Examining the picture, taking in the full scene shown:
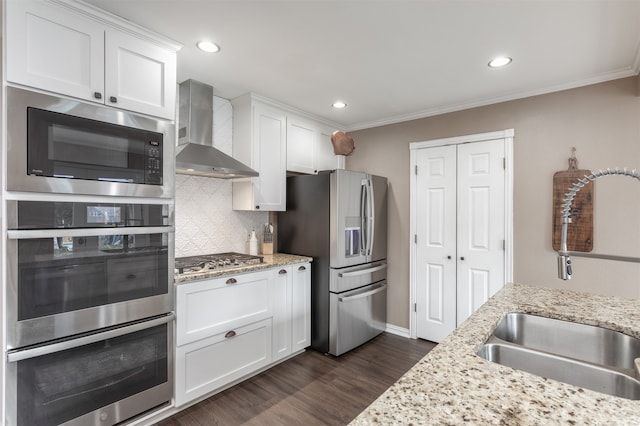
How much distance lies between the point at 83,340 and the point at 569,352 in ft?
7.84

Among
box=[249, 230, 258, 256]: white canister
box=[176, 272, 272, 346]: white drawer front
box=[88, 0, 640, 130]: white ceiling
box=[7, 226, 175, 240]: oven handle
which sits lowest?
box=[176, 272, 272, 346]: white drawer front

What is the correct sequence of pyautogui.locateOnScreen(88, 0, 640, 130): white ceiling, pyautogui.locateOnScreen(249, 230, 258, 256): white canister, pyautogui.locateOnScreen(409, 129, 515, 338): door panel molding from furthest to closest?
pyautogui.locateOnScreen(249, 230, 258, 256): white canister < pyautogui.locateOnScreen(409, 129, 515, 338): door panel molding < pyautogui.locateOnScreen(88, 0, 640, 130): white ceiling

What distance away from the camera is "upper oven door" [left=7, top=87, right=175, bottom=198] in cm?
155

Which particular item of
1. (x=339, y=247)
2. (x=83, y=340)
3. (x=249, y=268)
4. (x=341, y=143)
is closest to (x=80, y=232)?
(x=83, y=340)

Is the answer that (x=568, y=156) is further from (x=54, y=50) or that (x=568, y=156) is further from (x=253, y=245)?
(x=54, y=50)

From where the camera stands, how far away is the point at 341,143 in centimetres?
369

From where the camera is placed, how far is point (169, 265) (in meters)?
2.09

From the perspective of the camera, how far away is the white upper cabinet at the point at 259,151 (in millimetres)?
3059

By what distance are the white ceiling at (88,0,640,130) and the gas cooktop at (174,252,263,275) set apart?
1.55m

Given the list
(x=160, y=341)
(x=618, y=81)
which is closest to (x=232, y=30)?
(x=160, y=341)

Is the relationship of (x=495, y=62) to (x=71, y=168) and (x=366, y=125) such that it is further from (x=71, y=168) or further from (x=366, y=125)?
(x=71, y=168)

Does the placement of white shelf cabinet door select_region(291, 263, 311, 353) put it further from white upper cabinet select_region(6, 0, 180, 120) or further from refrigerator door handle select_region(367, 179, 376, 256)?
white upper cabinet select_region(6, 0, 180, 120)

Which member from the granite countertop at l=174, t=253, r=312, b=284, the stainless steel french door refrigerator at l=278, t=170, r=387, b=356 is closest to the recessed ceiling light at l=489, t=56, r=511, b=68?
the stainless steel french door refrigerator at l=278, t=170, r=387, b=356

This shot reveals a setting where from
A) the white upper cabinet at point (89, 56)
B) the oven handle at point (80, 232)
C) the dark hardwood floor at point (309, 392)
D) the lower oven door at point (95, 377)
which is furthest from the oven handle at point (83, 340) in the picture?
the white upper cabinet at point (89, 56)
